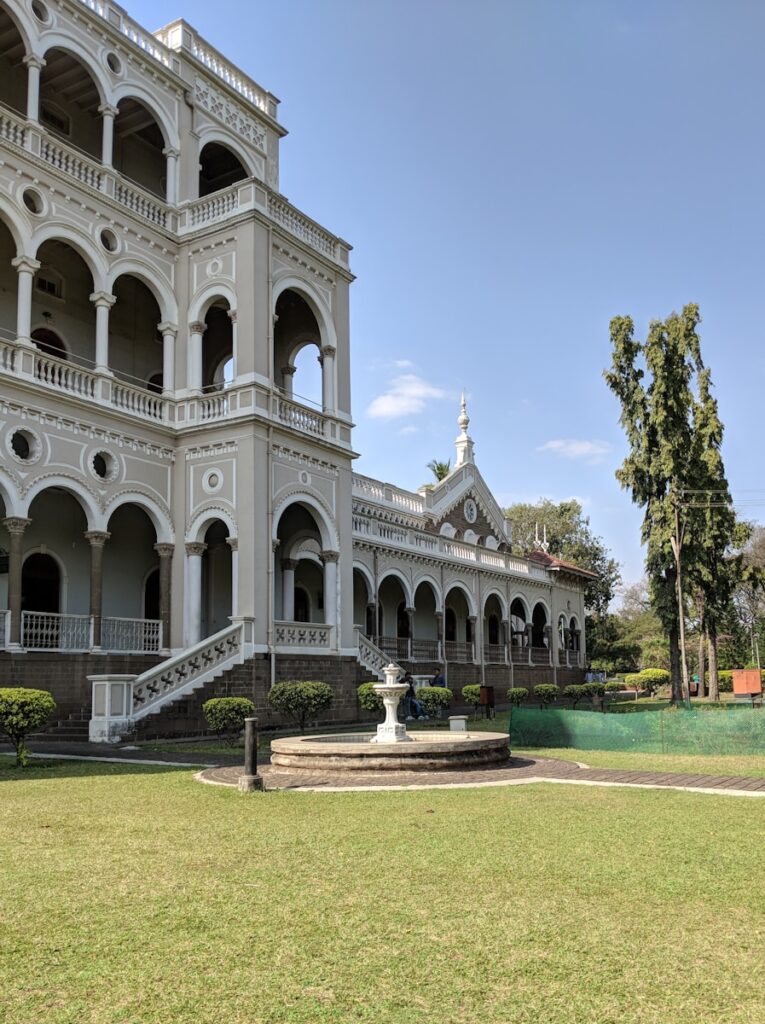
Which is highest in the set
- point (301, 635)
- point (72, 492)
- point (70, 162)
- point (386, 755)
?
point (70, 162)

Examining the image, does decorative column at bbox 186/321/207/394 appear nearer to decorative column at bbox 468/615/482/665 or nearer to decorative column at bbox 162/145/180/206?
decorative column at bbox 162/145/180/206

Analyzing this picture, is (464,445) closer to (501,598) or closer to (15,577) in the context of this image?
(501,598)

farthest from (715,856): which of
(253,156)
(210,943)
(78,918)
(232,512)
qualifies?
(253,156)

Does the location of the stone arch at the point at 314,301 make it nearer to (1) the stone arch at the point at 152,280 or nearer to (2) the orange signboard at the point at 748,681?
(1) the stone arch at the point at 152,280

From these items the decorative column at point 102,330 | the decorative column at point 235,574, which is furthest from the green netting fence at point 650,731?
the decorative column at point 102,330

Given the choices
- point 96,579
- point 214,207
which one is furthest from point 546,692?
point 214,207

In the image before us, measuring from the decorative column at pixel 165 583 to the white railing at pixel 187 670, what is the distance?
2130mm

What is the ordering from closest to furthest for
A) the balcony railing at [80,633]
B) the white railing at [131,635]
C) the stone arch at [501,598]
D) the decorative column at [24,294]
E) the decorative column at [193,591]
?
the balcony railing at [80,633]
the decorative column at [24,294]
the white railing at [131,635]
the decorative column at [193,591]
the stone arch at [501,598]

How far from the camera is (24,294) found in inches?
746

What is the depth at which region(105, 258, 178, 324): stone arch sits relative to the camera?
70.7ft

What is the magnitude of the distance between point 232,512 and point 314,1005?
58.1 feet

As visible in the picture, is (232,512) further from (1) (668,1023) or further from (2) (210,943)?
(1) (668,1023)

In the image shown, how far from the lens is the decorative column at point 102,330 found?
67.2 ft

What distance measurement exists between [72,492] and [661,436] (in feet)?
70.5
